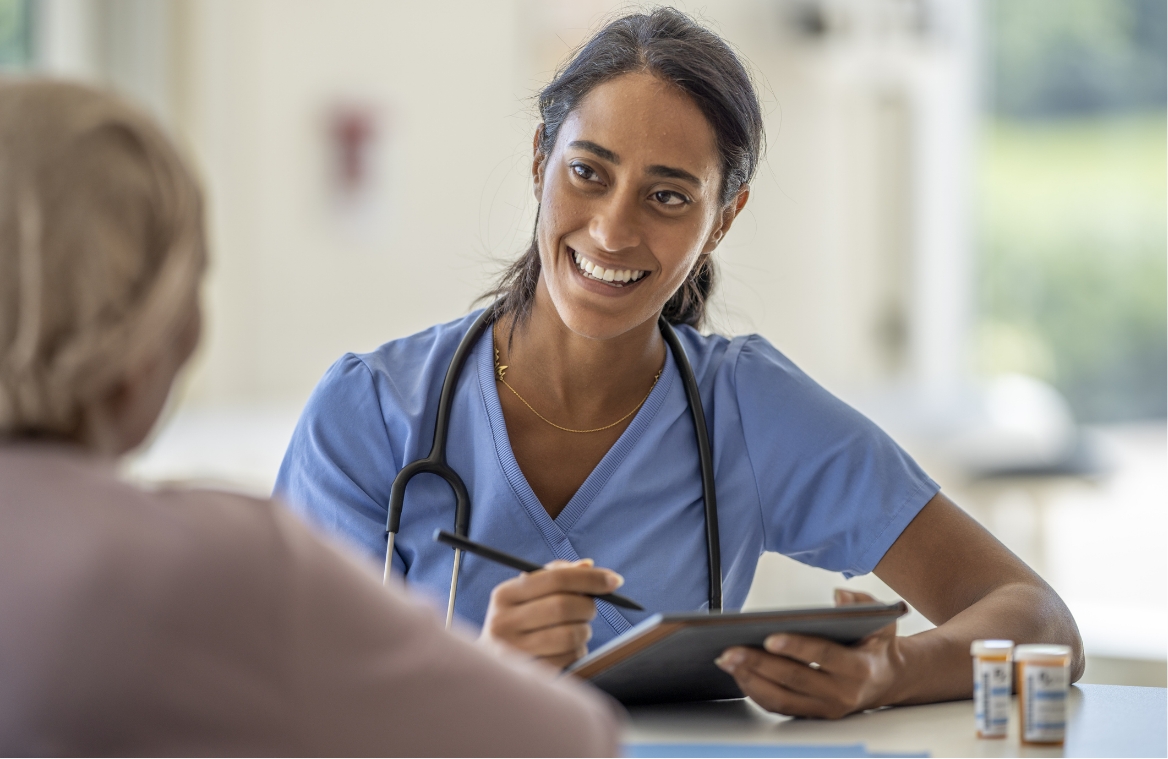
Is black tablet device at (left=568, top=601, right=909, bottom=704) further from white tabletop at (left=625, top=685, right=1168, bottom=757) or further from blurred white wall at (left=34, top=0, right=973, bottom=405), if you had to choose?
blurred white wall at (left=34, top=0, right=973, bottom=405)

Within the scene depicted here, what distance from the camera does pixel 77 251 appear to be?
634mm

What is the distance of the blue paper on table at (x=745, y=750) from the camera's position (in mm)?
977

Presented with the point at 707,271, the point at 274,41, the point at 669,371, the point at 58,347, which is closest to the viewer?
the point at 58,347

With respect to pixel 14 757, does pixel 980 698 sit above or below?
below

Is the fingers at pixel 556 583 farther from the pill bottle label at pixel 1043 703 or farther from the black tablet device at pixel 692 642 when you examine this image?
the pill bottle label at pixel 1043 703

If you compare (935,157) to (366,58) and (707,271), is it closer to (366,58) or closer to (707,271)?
(366,58)

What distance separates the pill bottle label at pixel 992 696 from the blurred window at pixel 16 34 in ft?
9.13

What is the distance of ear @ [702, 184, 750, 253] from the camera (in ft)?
5.11

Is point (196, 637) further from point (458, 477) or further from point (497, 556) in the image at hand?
point (458, 477)

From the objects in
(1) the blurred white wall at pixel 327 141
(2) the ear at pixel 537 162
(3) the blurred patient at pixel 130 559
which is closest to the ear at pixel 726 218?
(2) the ear at pixel 537 162

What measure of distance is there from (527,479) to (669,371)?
240mm

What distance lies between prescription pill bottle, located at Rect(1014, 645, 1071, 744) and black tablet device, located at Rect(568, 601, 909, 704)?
108mm

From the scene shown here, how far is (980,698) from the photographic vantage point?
3.33ft

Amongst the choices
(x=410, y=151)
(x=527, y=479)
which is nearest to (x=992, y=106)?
(x=410, y=151)
